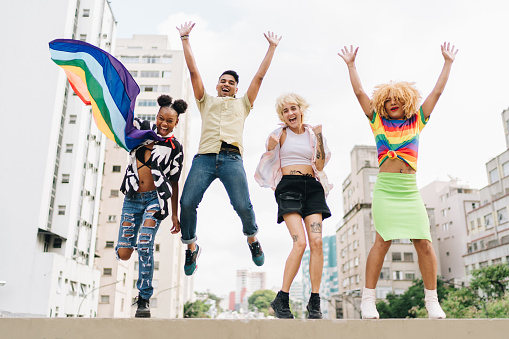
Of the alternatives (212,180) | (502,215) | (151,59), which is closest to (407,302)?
(502,215)

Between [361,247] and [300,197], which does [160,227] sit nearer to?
[361,247]

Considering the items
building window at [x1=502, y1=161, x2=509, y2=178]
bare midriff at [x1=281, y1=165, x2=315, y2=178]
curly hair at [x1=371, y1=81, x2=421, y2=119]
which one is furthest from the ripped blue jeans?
building window at [x1=502, y1=161, x2=509, y2=178]

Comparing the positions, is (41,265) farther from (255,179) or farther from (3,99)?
(255,179)

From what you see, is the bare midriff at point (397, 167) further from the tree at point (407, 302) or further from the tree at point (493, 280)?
the tree at point (407, 302)

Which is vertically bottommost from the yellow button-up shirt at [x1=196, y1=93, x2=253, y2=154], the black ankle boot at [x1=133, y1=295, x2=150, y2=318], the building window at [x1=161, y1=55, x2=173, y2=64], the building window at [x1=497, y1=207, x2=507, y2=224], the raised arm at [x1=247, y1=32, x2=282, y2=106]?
the black ankle boot at [x1=133, y1=295, x2=150, y2=318]

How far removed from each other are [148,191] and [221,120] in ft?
3.77

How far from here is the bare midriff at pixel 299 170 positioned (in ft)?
16.5

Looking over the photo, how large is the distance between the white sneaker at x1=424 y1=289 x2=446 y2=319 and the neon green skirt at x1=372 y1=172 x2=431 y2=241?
54 centimetres

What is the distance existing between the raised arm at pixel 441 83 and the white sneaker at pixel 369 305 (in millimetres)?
1968

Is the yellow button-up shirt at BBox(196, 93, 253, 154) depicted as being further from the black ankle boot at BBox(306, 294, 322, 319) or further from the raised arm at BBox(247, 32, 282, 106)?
the black ankle boot at BBox(306, 294, 322, 319)

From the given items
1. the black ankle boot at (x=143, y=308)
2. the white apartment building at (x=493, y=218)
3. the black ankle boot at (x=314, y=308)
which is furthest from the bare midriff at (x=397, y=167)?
the white apartment building at (x=493, y=218)

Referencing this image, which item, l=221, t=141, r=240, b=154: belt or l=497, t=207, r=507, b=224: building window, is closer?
l=221, t=141, r=240, b=154: belt

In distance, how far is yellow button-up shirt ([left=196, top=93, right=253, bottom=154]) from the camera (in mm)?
5148

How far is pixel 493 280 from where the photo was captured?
36219 millimetres
